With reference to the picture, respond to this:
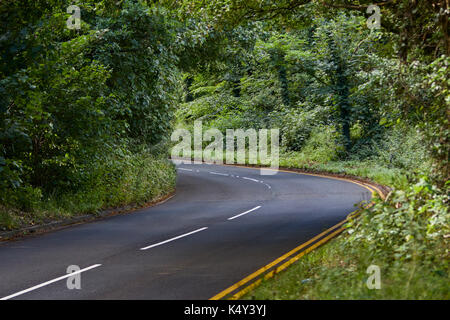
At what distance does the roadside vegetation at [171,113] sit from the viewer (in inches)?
320

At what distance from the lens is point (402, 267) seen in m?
7.20

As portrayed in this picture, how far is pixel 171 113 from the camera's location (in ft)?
81.7

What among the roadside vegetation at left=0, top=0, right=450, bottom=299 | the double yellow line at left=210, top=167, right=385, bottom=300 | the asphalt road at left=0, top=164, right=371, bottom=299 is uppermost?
Answer: the roadside vegetation at left=0, top=0, right=450, bottom=299

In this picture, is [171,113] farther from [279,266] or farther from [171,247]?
[279,266]

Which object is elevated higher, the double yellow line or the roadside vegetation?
the roadside vegetation

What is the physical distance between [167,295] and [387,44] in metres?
9.12

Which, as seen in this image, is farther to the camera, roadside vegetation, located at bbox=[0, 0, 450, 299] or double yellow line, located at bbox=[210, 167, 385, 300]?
roadside vegetation, located at bbox=[0, 0, 450, 299]

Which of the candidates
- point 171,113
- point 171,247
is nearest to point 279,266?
point 171,247

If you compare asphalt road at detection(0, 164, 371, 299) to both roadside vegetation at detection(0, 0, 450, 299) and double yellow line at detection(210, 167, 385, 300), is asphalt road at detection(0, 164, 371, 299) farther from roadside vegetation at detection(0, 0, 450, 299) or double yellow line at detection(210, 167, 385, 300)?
roadside vegetation at detection(0, 0, 450, 299)

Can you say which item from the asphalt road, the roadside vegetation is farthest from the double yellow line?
the roadside vegetation

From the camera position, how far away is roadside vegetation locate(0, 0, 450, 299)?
8.12 metres

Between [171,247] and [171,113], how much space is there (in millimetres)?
13964

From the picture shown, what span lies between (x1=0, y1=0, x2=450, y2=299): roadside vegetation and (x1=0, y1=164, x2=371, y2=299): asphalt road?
130cm
